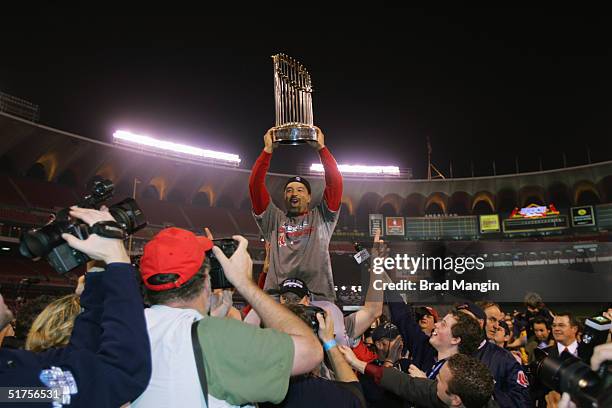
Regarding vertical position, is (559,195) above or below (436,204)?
above

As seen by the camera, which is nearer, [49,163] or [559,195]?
[49,163]

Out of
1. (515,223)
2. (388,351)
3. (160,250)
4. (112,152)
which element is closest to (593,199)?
(515,223)

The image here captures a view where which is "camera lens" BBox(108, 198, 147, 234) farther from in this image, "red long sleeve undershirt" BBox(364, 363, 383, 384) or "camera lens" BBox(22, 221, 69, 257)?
"red long sleeve undershirt" BBox(364, 363, 383, 384)

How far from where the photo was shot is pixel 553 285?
17.2m

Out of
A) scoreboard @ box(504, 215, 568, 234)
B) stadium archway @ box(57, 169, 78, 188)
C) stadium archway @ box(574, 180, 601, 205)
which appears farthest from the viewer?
stadium archway @ box(574, 180, 601, 205)

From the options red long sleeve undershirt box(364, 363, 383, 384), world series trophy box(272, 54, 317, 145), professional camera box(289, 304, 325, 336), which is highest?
world series trophy box(272, 54, 317, 145)

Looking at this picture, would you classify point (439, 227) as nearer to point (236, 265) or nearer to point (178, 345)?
point (236, 265)

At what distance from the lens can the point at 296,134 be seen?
474cm

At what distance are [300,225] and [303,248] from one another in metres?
0.24

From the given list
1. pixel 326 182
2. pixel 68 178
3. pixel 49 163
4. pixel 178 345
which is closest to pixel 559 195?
pixel 68 178

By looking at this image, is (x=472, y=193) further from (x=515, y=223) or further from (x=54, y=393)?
(x=54, y=393)

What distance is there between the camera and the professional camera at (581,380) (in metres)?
1.53

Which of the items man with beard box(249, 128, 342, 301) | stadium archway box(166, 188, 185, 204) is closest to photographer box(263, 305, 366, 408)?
man with beard box(249, 128, 342, 301)

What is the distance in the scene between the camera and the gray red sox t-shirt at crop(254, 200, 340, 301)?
4543 millimetres
